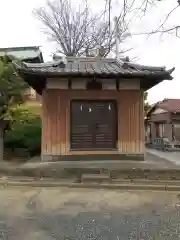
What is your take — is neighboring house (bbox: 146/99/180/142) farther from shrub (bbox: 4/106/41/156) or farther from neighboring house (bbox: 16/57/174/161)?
neighboring house (bbox: 16/57/174/161)

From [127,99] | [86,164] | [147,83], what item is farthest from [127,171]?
[147,83]

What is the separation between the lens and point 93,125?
13250mm

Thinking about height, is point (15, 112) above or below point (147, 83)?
below

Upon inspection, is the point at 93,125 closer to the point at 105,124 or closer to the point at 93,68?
the point at 105,124

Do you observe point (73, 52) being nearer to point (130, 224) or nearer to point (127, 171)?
point (127, 171)

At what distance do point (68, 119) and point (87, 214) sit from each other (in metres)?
6.71

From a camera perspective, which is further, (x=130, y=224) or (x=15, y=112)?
(x=15, y=112)

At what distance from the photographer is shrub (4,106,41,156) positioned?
16.4m

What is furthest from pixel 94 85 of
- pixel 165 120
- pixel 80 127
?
pixel 165 120

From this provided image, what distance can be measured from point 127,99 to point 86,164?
127 inches

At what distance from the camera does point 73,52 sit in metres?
31.4

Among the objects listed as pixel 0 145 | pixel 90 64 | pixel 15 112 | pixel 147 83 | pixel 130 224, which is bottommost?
pixel 130 224

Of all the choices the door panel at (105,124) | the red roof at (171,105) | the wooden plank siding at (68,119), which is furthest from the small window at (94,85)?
the red roof at (171,105)

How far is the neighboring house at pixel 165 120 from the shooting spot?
2792 cm
